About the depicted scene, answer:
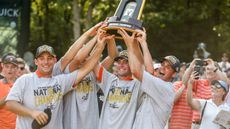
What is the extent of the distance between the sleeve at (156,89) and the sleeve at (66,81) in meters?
0.85

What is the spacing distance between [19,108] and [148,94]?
1.49 m

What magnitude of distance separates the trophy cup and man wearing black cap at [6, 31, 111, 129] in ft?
0.58

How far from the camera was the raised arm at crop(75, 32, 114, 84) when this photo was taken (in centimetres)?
902

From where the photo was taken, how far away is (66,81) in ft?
29.6

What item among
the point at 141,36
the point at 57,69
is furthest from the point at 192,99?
the point at 57,69

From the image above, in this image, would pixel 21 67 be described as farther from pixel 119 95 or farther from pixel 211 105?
pixel 119 95

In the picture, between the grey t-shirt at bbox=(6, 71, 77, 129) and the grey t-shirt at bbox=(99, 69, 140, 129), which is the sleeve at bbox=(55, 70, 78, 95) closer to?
the grey t-shirt at bbox=(6, 71, 77, 129)

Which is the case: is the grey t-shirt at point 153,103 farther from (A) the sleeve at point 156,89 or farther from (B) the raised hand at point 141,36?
(B) the raised hand at point 141,36

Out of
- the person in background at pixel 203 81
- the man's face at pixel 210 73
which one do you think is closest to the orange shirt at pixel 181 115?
the person in background at pixel 203 81

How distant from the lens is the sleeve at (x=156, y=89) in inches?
345

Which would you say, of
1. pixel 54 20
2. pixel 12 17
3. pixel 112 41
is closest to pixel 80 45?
pixel 112 41

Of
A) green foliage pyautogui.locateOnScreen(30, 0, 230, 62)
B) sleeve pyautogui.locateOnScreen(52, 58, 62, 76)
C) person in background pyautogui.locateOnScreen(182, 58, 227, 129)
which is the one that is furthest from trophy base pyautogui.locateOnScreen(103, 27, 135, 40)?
green foliage pyautogui.locateOnScreen(30, 0, 230, 62)

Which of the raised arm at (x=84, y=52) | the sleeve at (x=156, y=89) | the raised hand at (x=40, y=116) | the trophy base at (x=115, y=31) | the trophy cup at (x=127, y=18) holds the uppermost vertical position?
the trophy cup at (x=127, y=18)

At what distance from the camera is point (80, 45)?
9.20 m
